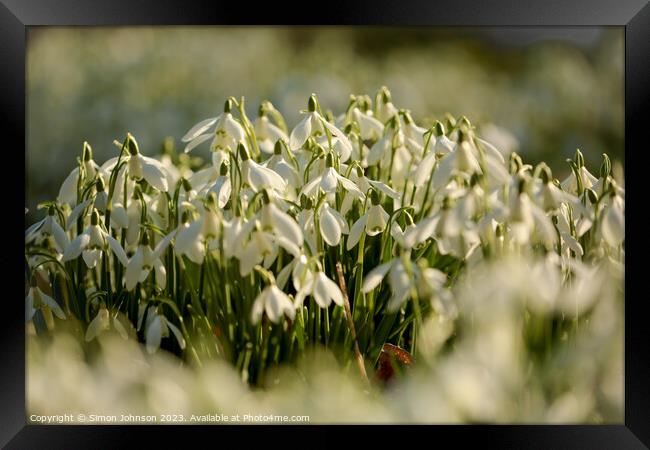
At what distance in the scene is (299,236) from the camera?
1.19 metres

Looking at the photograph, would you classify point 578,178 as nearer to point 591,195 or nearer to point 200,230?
point 591,195

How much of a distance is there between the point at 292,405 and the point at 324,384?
73 mm

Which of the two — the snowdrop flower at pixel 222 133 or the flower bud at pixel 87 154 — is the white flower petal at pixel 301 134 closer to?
the snowdrop flower at pixel 222 133

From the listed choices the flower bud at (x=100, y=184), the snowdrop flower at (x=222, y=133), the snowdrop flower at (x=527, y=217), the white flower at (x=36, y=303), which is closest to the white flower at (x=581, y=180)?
the snowdrop flower at (x=527, y=217)

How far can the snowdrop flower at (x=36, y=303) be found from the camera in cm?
138

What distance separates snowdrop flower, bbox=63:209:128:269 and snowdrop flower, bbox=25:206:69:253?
0.02m

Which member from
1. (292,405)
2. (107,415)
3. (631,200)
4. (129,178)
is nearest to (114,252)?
(129,178)

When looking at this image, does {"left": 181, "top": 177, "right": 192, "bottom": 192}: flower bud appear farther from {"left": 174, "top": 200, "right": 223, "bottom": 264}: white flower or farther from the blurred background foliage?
the blurred background foliage

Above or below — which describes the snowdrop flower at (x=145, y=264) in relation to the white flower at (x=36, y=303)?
above

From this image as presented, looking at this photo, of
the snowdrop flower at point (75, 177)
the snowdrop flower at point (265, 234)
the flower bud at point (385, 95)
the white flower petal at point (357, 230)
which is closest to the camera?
the snowdrop flower at point (265, 234)

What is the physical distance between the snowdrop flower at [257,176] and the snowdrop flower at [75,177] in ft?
1.04

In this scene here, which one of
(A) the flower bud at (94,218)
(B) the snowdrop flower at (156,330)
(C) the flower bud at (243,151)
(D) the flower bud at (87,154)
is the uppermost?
(D) the flower bud at (87,154)

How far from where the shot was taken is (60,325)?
1.39m

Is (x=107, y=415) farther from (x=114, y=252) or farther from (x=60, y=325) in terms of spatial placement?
(x=114, y=252)
